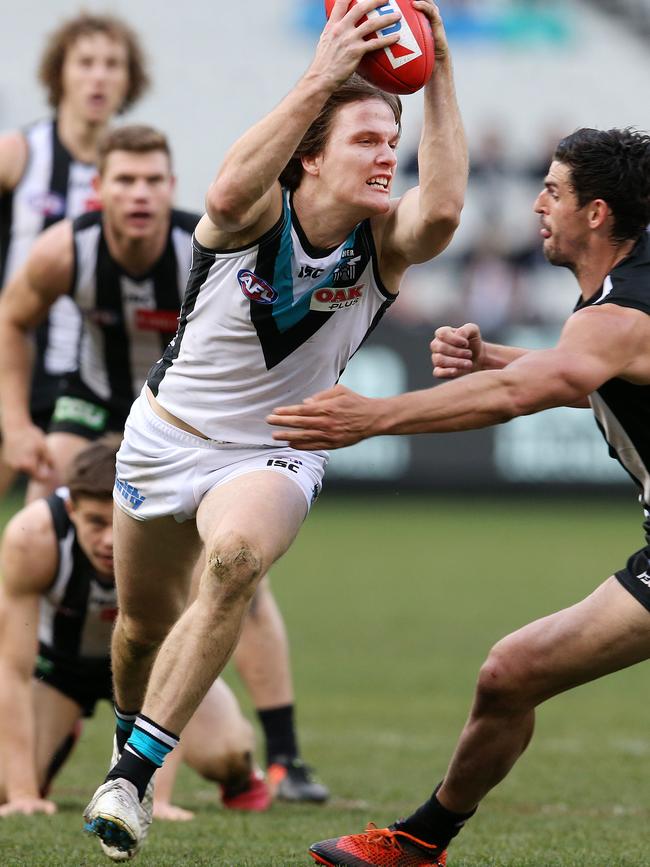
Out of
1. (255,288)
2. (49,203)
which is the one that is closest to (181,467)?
(255,288)

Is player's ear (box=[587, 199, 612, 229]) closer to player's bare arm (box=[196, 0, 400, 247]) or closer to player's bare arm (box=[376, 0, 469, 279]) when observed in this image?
player's bare arm (box=[376, 0, 469, 279])

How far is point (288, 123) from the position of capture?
432 centimetres

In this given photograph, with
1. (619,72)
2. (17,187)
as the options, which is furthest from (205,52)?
(17,187)

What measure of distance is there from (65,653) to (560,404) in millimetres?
3033

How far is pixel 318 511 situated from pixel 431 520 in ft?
5.48

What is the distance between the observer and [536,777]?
719 centimetres

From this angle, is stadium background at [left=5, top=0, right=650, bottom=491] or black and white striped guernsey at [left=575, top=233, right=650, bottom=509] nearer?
black and white striped guernsey at [left=575, top=233, right=650, bottom=509]

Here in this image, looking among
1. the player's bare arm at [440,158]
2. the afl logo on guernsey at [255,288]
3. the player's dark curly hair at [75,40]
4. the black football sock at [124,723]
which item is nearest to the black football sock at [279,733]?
the black football sock at [124,723]

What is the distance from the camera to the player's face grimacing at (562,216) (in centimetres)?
462

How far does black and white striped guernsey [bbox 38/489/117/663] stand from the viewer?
6.10 meters

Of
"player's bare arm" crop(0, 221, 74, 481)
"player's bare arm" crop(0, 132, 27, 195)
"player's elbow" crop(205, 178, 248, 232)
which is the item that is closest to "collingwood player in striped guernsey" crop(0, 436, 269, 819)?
"player's bare arm" crop(0, 221, 74, 481)

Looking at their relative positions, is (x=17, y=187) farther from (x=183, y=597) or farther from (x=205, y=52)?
(x=205, y=52)

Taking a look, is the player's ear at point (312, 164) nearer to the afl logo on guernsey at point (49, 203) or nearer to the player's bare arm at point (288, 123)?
the player's bare arm at point (288, 123)

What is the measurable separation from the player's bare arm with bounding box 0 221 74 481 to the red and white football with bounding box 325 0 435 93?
2.54 metres
